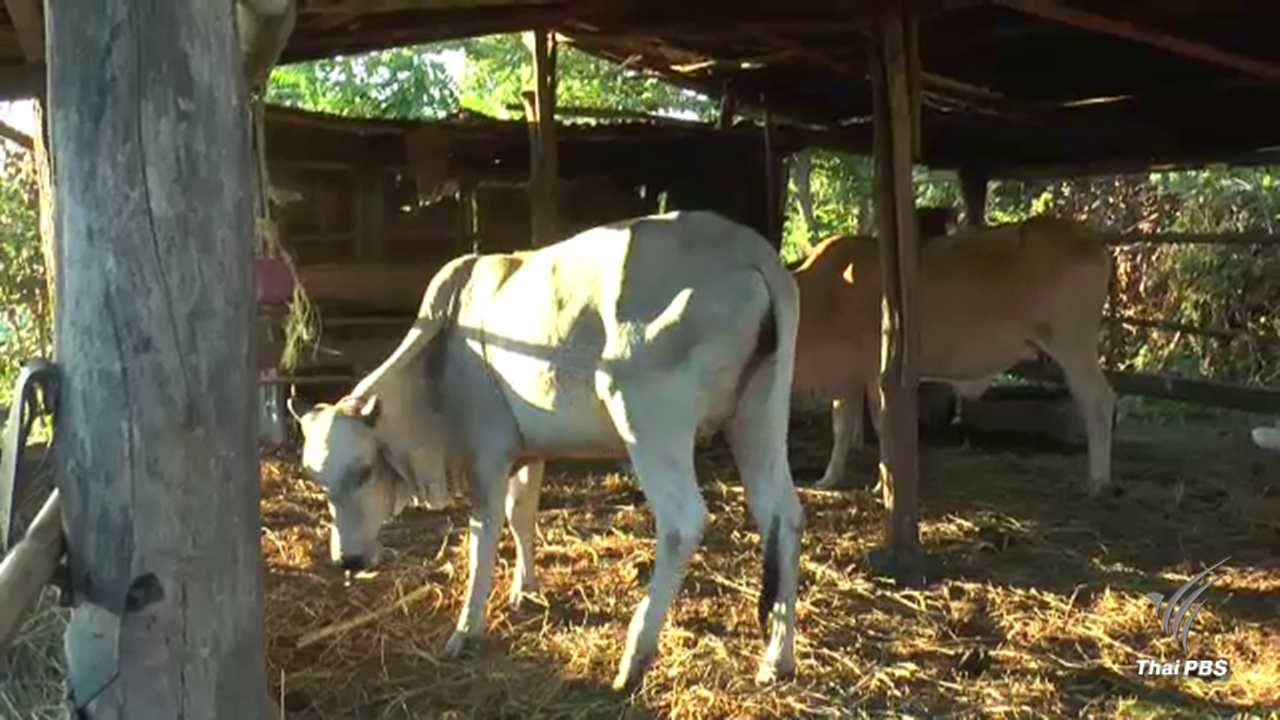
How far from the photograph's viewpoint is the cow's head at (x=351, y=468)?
5004 mm

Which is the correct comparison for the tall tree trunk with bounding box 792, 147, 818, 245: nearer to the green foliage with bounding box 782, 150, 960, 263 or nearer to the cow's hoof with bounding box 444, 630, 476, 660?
the green foliage with bounding box 782, 150, 960, 263

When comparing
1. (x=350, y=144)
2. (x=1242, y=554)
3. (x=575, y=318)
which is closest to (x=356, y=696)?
(x=575, y=318)

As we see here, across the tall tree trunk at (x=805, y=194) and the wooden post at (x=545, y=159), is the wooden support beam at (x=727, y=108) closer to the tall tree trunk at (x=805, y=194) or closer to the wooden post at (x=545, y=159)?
the wooden post at (x=545, y=159)

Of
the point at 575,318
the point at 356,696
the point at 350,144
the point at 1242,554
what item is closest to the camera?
the point at 356,696

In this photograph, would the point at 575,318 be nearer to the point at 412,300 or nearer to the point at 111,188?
the point at 111,188

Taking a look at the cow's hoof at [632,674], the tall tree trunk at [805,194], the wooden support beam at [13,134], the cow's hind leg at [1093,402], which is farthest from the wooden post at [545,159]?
the tall tree trunk at [805,194]

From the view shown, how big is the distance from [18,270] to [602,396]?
8.50m

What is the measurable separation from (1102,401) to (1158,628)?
10.7 ft

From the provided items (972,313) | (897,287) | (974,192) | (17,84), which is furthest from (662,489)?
(974,192)

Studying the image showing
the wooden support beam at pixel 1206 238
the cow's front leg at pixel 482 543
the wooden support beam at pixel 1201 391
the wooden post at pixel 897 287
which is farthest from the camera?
the wooden support beam at pixel 1206 238

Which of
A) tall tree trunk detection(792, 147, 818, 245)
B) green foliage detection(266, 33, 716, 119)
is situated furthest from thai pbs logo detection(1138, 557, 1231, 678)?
green foliage detection(266, 33, 716, 119)

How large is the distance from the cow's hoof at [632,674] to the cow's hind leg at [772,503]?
1.31 feet

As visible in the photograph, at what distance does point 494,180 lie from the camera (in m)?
11.3

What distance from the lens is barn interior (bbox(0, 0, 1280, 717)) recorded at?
15.8 feet
